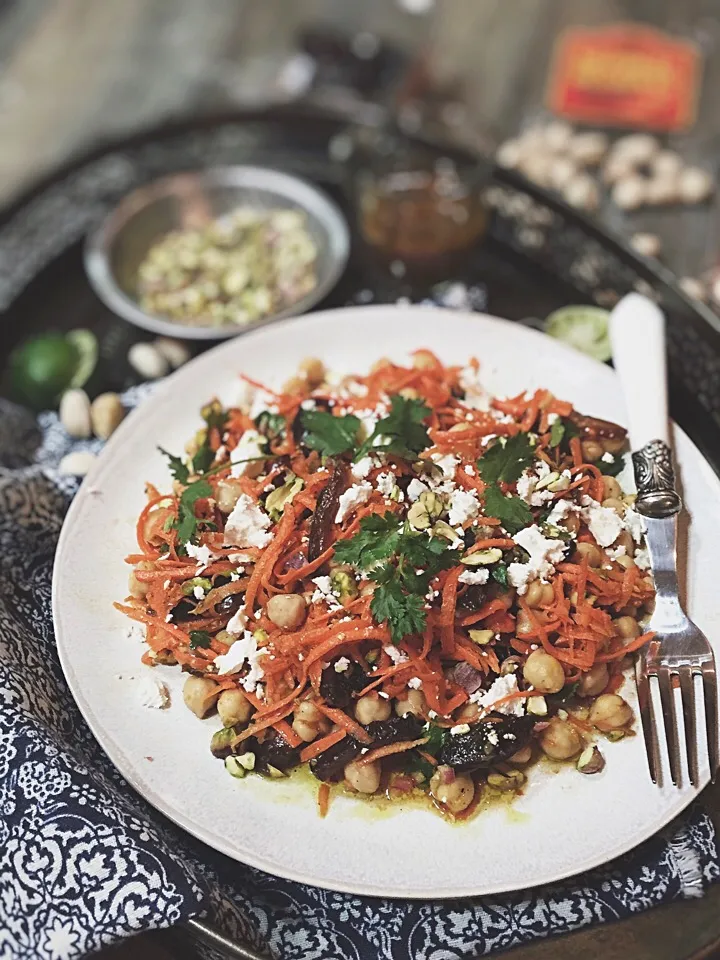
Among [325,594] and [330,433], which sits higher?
[330,433]

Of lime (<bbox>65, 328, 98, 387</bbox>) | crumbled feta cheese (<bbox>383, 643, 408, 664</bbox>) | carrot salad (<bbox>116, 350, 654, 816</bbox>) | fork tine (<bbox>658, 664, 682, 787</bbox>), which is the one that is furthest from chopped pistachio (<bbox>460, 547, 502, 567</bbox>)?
lime (<bbox>65, 328, 98, 387</bbox>)

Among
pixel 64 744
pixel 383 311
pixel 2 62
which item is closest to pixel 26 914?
pixel 64 744

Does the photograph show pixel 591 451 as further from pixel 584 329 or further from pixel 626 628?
pixel 584 329

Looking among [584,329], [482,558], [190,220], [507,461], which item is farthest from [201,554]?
[190,220]

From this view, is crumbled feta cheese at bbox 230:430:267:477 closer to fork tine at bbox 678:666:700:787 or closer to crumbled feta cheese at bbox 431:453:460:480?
crumbled feta cheese at bbox 431:453:460:480

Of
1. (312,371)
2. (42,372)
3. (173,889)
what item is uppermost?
(312,371)

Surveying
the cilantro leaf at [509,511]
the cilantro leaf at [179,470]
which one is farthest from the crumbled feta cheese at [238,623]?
the cilantro leaf at [509,511]
